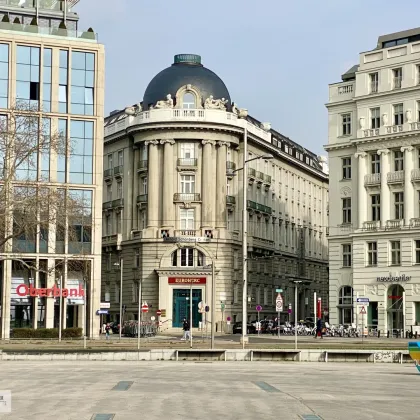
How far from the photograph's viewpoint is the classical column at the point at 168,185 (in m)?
105

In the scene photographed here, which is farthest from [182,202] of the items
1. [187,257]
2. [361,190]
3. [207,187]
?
[361,190]

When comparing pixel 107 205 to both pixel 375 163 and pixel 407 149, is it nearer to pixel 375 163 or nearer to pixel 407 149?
pixel 375 163

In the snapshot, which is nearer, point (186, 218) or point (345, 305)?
point (345, 305)

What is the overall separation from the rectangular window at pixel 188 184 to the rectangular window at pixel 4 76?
95.7 ft

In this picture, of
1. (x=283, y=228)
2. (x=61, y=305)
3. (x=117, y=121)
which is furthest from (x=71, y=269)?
(x=283, y=228)

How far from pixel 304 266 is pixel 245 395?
110 meters

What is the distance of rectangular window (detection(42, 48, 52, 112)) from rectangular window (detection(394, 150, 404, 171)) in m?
30.5

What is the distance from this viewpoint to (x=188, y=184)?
107 metres

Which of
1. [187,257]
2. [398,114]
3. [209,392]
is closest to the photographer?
[209,392]

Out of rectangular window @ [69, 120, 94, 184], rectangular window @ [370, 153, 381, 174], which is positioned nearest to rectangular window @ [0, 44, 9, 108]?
rectangular window @ [69, 120, 94, 184]

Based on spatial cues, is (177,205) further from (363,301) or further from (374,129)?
(363,301)

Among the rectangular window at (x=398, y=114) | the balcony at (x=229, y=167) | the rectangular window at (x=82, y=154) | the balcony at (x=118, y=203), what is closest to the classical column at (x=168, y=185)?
the balcony at (x=229, y=167)

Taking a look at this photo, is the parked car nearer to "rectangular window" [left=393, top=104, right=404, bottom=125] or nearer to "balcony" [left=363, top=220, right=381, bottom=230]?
"balcony" [left=363, top=220, right=381, bottom=230]

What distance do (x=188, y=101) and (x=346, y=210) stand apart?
83.3 feet
